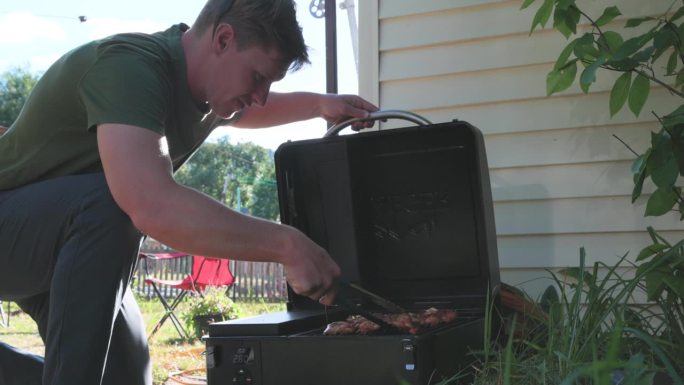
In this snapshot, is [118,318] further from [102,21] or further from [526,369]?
[102,21]

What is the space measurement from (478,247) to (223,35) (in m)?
1.04

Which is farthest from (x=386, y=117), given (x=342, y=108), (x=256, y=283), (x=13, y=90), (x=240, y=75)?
(x=13, y=90)

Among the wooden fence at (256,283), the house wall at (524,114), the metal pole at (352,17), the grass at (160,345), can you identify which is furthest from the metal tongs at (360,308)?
the wooden fence at (256,283)

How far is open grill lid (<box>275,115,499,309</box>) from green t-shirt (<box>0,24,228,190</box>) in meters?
0.63

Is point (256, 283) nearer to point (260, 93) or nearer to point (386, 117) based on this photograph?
point (386, 117)

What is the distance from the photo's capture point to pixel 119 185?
1.33 m

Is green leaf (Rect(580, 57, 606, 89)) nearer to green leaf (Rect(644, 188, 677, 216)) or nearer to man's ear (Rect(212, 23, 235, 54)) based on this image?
green leaf (Rect(644, 188, 677, 216))

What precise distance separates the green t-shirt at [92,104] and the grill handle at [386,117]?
0.62 metres

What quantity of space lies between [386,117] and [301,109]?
307mm

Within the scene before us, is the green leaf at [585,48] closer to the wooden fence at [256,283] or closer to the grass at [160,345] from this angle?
the grass at [160,345]

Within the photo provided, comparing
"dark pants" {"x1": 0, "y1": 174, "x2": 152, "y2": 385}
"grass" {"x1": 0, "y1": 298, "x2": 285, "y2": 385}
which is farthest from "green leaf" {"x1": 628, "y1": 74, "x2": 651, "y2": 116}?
"grass" {"x1": 0, "y1": 298, "x2": 285, "y2": 385}

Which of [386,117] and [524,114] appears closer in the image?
[386,117]

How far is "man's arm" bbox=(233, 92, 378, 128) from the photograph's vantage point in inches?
91.2

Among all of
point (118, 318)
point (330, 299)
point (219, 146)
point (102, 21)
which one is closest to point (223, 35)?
point (330, 299)
